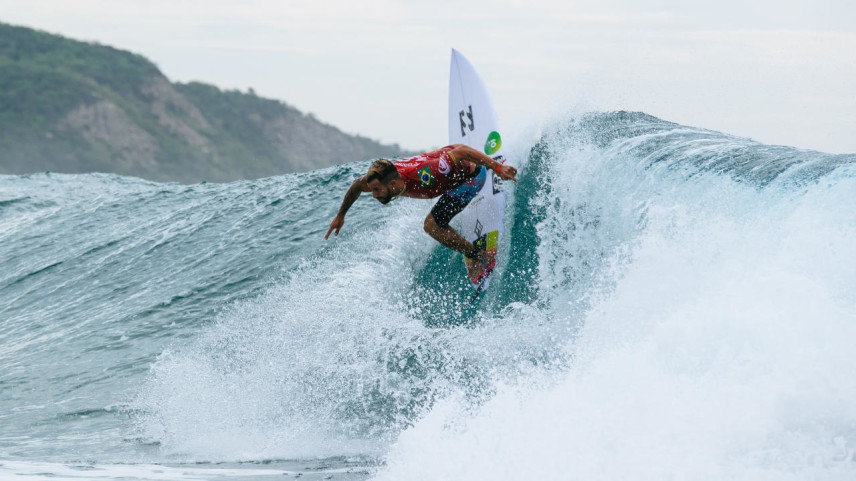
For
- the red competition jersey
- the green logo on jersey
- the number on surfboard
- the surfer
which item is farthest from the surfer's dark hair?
the number on surfboard

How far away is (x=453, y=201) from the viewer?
6543 mm

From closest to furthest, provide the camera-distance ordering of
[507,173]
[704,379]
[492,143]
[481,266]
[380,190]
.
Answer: [704,379] < [507,173] < [380,190] < [481,266] < [492,143]

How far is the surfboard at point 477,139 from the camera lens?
7191 millimetres

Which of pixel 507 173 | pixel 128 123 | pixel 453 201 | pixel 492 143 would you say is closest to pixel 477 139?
pixel 492 143

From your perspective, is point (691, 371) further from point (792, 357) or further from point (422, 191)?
point (422, 191)

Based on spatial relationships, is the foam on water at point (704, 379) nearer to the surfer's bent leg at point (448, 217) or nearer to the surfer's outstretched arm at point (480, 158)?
the surfer's outstretched arm at point (480, 158)

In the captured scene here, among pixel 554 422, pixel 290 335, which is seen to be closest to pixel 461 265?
pixel 290 335

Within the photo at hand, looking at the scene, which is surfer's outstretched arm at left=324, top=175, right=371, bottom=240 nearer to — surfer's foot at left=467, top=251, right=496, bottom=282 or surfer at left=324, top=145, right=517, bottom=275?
surfer at left=324, top=145, right=517, bottom=275

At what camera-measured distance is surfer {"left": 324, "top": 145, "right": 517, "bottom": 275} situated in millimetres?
5734

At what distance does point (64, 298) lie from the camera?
9.09 metres

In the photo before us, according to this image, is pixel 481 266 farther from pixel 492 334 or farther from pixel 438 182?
pixel 438 182

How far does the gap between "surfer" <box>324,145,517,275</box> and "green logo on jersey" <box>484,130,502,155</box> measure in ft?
1.77

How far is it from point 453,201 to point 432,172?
51 centimetres

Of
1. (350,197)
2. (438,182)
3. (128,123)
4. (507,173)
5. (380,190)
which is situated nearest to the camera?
(507,173)
